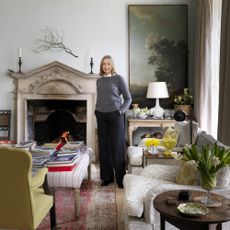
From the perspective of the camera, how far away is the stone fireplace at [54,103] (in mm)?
5695

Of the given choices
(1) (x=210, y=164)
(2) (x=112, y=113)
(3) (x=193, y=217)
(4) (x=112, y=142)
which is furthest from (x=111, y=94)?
(3) (x=193, y=217)

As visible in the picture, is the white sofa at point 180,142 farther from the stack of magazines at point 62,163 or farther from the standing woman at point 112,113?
the stack of magazines at point 62,163

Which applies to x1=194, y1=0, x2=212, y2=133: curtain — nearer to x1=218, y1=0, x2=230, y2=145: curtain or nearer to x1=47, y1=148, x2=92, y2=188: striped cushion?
x1=218, y1=0, x2=230, y2=145: curtain

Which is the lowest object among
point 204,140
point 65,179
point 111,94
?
point 65,179

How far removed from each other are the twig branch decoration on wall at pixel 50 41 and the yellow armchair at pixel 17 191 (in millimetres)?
3716

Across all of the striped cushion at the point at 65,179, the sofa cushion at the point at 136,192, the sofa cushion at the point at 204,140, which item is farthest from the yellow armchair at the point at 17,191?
the sofa cushion at the point at 204,140

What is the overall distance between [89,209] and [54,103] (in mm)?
2777

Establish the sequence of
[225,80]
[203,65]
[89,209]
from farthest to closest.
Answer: [203,65] < [89,209] < [225,80]

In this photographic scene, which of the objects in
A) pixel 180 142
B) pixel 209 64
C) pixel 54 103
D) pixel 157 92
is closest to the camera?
pixel 180 142

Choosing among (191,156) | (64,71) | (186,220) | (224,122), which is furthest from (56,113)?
(186,220)

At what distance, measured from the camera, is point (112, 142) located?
424 centimetres

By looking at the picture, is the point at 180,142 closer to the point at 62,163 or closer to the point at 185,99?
the point at 185,99

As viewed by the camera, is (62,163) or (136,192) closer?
(136,192)

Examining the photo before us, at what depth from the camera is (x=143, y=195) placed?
104 inches
